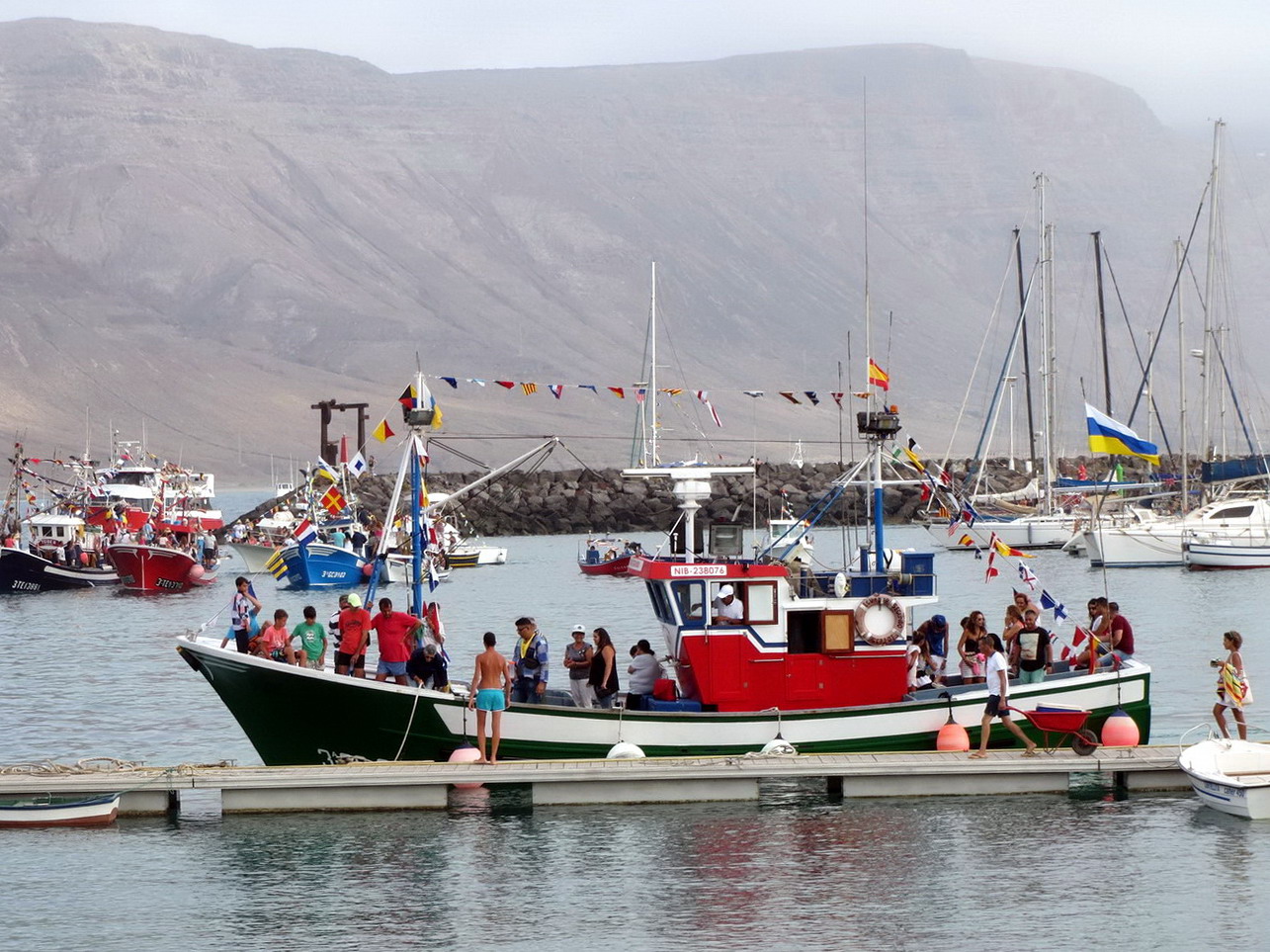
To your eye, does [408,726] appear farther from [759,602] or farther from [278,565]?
[278,565]

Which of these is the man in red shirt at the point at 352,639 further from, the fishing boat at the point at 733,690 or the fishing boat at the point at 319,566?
the fishing boat at the point at 319,566

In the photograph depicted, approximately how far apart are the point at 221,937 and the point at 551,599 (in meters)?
51.9

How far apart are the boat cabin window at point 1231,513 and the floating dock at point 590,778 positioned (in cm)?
5690

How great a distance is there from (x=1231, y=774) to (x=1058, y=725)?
2.49m

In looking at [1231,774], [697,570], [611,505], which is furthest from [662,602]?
[611,505]

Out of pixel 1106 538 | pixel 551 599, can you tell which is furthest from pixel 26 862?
pixel 1106 538

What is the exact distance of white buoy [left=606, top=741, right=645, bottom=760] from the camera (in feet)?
80.4

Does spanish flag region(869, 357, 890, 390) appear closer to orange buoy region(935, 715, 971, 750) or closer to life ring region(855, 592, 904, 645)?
life ring region(855, 592, 904, 645)

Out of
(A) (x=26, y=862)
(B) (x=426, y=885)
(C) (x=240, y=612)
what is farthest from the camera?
(C) (x=240, y=612)

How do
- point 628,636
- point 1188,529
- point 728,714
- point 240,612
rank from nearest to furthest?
point 728,714
point 240,612
point 628,636
point 1188,529

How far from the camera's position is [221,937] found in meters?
19.6

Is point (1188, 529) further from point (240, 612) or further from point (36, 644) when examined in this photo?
point (240, 612)

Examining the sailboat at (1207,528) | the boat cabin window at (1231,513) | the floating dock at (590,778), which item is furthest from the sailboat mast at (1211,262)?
the floating dock at (590,778)

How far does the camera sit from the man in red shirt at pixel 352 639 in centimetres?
2511
